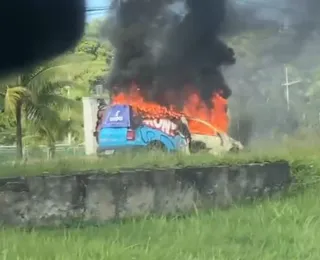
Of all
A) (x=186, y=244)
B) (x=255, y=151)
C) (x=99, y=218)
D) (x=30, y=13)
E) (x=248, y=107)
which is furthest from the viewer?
(x=248, y=107)

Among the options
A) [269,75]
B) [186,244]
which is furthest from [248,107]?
[186,244]

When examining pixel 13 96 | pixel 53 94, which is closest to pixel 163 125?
pixel 53 94

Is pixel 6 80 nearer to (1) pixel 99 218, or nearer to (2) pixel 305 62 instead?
(1) pixel 99 218

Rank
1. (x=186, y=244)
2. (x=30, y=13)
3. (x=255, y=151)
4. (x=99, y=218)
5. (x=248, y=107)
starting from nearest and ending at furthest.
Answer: (x=186, y=244)
(x=99, y=218)
(x=30, y=13)
(x=255, y=151)
(x=248, y=107)

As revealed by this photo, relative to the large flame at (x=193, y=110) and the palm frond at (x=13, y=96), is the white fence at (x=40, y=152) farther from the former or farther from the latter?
the large flame at (x=193, y=110)

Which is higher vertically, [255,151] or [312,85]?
[312,85]

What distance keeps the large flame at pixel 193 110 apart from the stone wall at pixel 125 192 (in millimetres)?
1672

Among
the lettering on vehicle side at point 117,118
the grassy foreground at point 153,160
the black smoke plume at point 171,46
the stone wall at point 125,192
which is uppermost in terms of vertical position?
the black smoke plume at point 171,46

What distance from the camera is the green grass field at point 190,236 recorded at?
447 cm

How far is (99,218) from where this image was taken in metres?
6.16

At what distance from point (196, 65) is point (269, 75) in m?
1.02

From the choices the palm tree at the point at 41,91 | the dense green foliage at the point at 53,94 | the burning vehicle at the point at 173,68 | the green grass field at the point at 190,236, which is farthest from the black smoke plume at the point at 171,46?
the green grass field at the point at 190,236

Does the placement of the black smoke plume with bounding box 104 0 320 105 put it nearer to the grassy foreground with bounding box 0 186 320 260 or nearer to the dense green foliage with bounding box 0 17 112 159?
the dense green foliage with bounding box 0 17 112 159

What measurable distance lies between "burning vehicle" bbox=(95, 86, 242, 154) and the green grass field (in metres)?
1.01
